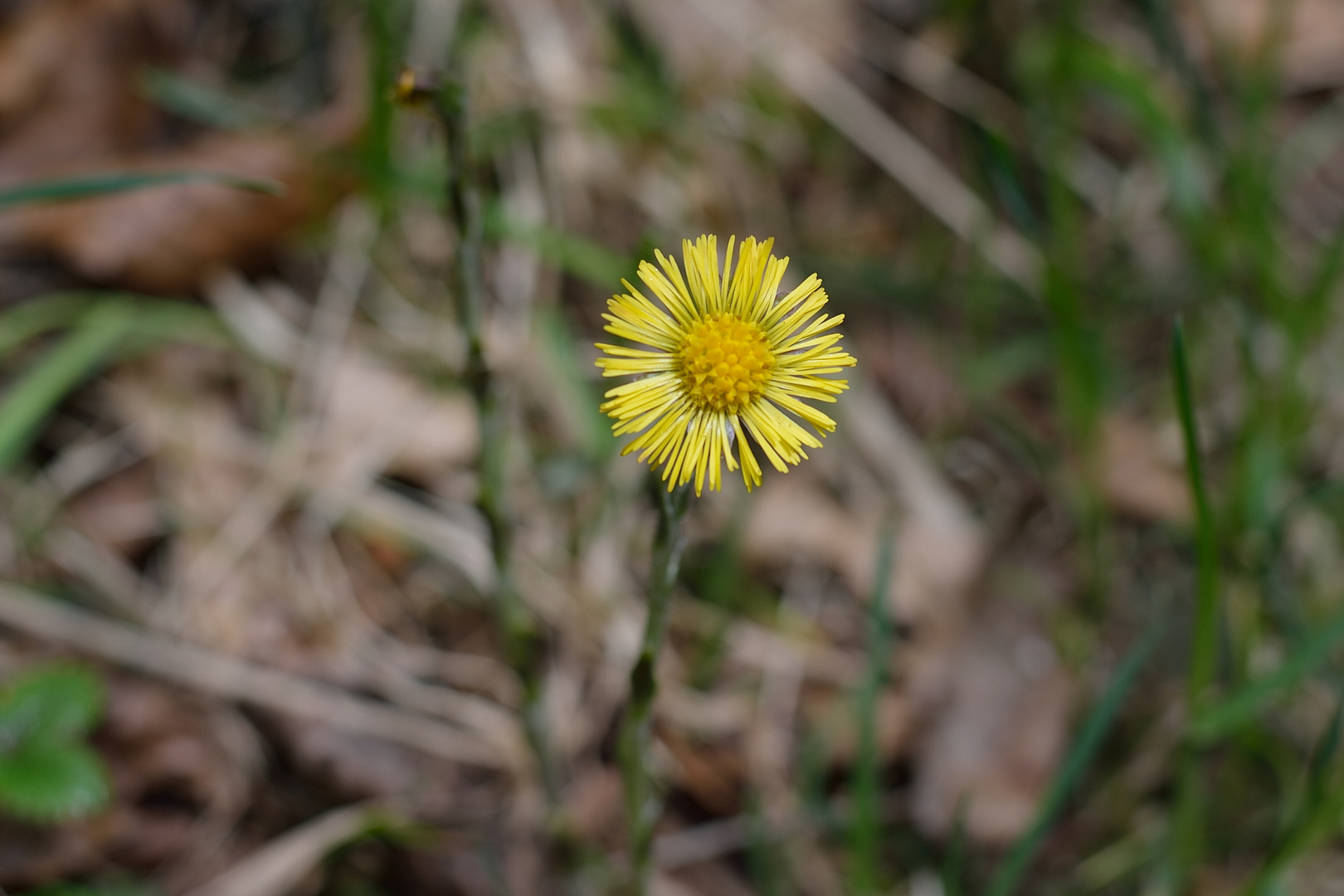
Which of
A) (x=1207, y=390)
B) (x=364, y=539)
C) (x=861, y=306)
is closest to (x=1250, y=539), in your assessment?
(x=1207, y=390)

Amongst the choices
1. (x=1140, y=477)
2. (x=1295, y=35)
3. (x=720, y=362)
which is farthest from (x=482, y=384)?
(x=1295, y=35)

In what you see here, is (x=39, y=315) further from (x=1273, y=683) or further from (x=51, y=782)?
(x=1273, y=683)

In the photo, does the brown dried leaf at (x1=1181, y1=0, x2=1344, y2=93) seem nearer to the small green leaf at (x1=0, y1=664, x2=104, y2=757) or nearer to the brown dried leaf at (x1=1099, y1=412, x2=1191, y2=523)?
the brown dried leaf at (x1=1099, y1=412, x2=1191, y2=523)

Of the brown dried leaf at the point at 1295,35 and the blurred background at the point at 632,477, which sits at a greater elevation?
the brown dried leaf at the point at 1295,35

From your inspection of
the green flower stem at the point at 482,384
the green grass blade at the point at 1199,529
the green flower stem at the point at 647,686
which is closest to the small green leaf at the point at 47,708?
the green flower stem at the point at 482,384

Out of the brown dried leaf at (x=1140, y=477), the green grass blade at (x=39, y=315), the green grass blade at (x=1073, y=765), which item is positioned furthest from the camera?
the brown dried leaf at (x=1140, y=477)

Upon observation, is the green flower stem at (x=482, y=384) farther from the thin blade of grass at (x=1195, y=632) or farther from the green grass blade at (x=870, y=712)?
the thin blade of grass at (x=1195, y=632)

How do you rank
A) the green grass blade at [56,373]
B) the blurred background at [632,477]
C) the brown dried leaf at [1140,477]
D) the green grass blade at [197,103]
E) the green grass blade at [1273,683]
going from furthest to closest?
1. the brown dried leaf at [1140,477]
2. the green grass blade at [197,103]
3. the green grass blade at [56,373]
4. the blurred background at [632,477]
5. the green grass blade at [1273,683]

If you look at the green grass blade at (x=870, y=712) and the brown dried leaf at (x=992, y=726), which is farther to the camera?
the brown dried leaf at (x=992, y=726)
